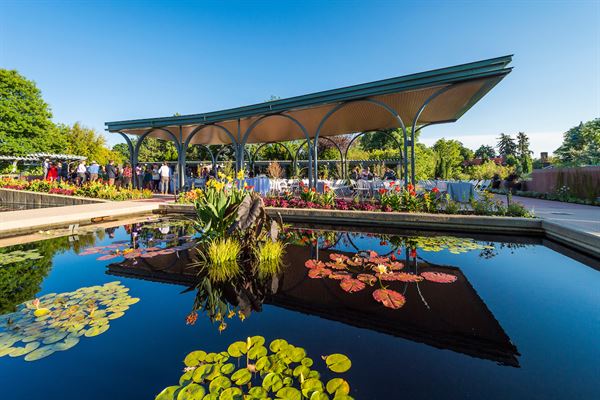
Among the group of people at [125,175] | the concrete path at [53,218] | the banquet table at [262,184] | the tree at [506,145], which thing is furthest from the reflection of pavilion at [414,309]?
the tree at [506,145]

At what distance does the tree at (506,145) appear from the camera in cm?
5931

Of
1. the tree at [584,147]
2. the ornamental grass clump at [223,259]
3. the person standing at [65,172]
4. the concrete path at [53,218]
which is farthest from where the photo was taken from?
the tree at [584,147]

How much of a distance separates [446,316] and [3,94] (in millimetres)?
35631

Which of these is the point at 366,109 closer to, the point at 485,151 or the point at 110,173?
the point at 110,173

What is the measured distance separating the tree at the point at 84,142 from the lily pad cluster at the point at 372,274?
36.5 m

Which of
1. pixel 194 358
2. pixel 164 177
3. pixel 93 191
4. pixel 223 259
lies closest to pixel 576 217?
pixel 223 259

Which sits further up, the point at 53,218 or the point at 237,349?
the point at 53,218

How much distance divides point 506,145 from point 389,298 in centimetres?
7320

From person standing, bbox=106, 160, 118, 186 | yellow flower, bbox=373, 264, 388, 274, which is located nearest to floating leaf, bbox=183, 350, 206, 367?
yellow flower, bbox=373, 264, 388, 274

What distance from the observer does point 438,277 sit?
3.01m

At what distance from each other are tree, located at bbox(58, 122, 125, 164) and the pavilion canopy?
84.0 ft

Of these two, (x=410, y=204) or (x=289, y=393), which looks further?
(x=410, y=204)

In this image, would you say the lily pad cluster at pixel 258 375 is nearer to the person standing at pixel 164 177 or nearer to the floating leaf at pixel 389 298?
the floating leaf at pixel 389 298

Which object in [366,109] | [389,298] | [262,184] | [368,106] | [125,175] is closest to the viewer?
[389,298]
